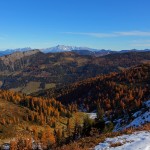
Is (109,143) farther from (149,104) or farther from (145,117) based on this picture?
(149,104)

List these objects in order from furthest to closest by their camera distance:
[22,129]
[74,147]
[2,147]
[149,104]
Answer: [22,129] → [2,147] → [149,104] → [74,147]

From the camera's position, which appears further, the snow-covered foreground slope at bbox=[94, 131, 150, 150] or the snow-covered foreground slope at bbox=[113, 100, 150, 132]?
the snow-covered foreground slope at bbox=[113, 100, 150, 132]

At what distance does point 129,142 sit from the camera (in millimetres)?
29984

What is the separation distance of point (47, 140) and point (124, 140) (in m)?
142

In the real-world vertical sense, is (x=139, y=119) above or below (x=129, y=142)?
below

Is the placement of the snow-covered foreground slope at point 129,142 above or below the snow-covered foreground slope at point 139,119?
above

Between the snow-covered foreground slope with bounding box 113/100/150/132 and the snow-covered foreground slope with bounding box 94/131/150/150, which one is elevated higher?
the snow-covered foreground slope with bounding box 94/131/150/150

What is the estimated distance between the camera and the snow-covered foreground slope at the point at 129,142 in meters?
28.2

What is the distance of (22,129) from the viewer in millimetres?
198500

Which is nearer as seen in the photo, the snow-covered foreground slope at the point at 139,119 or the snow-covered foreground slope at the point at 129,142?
the snow-covered foreground slope at the point at 129,142

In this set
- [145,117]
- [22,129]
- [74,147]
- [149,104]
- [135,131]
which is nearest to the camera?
[74,147]

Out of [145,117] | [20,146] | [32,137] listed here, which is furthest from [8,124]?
[145,117]

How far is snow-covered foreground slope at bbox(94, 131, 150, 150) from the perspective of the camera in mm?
28192

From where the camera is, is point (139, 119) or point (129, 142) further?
point (139, 119)
